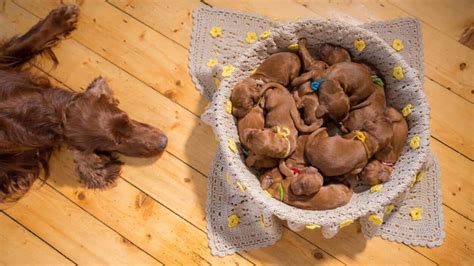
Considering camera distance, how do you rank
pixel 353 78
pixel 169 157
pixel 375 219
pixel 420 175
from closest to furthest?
pixel 375 219
pixel 353 78
pixel 420 175
pixel 169 157

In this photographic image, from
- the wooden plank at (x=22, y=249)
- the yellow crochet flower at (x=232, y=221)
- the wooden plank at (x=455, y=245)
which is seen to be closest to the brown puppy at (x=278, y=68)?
the yellow crochet flower at (x=232, y=221)

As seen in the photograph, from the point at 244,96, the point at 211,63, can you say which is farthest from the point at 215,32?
the point at 244,96

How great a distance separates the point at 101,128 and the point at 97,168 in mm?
241

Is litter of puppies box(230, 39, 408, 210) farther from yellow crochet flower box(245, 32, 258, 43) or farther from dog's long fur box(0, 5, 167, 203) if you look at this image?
dog's long fur box(0, 5, 167, 203)

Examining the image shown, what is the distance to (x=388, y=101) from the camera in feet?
6.30

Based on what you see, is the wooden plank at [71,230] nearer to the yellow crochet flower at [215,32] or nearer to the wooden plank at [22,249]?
the wooden plank at [22,249]

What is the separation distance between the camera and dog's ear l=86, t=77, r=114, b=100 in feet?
6.17

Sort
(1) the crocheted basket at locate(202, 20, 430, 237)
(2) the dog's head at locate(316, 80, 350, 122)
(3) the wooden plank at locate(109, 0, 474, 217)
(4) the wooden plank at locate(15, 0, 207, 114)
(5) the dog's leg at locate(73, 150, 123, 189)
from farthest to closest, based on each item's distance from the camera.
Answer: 1. (4) the wooden plank at locate(15, 0, 207, 114)
2. (3) the wooden plank at locate(109, 0, 474, 217)
3. (5) the dog's leg at locate(73, 150, 123, 189)
4. (2) the dog's head at locate(316, 80, 350, 122)
5. (1) the crocheted basket at locate(202, 20, 430, 237)

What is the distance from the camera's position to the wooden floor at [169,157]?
6.27 feet

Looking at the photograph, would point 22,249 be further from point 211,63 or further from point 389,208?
point 389,208

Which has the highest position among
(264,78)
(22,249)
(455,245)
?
(264,78)

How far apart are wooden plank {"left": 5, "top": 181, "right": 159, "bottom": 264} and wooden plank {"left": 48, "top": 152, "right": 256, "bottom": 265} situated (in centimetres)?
3

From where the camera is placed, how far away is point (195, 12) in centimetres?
214

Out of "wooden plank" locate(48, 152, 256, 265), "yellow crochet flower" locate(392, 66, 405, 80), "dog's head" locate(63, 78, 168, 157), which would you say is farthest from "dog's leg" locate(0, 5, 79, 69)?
"yellow crochet flower" locate(392, 66, 405, 80)
